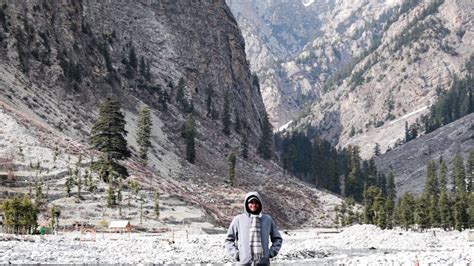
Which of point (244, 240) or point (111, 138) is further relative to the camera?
point (111, 138)

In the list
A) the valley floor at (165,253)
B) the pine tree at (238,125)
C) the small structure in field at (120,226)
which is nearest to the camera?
the valley floor at (165,253)

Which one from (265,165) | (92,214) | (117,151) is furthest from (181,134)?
(92,214)

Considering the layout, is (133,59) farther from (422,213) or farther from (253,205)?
(253,205)

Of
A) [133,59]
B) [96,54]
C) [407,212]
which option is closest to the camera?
[407,212]

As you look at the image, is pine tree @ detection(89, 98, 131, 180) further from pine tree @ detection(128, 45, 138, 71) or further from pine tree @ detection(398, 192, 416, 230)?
pine tree @ detection(128, 45, 138, 71)

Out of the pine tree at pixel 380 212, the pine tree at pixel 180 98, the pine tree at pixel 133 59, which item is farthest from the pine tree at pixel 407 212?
the pine tree at pixel 133 59

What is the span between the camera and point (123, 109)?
145 metres

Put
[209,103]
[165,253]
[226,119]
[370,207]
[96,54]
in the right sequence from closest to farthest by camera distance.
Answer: [165,253]
[370,207]
[96,54]
[226,119]
[209,103]

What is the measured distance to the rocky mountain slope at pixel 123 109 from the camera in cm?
8575

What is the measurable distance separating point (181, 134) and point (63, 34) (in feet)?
126

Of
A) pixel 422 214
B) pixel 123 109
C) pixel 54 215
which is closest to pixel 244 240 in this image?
pixel 54 215

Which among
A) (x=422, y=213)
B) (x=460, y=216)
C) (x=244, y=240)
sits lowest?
(x=244, y=240)

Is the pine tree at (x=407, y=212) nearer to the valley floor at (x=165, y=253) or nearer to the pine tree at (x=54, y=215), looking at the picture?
the valley floor at (x=165, y=253)

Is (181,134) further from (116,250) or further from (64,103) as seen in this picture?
(116,250)
